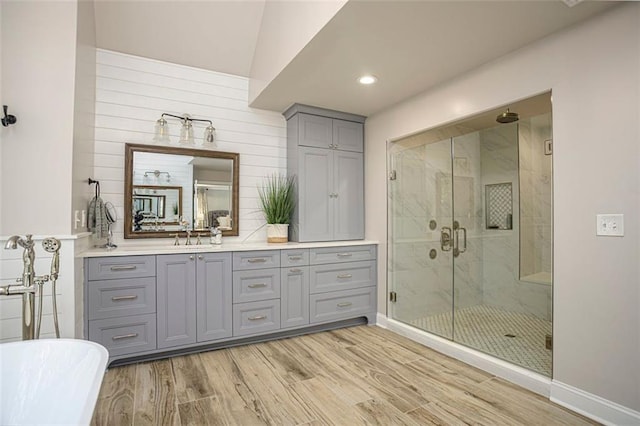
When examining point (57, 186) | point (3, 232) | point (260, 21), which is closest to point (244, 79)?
point (260, 21)

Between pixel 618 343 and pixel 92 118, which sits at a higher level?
pixel 92 118

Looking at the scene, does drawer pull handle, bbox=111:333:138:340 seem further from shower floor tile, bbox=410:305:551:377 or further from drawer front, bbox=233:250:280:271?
shower floor tile, bbox=410:305:551:377

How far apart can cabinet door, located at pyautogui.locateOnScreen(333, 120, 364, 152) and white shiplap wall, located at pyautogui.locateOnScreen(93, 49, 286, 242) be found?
0.63 meters

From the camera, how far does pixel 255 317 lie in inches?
124

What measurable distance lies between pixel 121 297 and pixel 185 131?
166 centimetres

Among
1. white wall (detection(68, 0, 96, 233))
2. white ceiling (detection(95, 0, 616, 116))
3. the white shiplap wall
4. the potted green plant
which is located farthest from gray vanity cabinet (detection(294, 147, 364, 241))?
white wall (detection(68, 0, 96, 233))

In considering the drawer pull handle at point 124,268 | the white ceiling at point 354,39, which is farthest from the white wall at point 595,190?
the drawer pull handle at point 124,268

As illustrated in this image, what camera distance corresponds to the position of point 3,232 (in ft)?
6.91

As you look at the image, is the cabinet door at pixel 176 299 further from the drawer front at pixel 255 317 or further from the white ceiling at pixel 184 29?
the white ceiling at pixel 184 29

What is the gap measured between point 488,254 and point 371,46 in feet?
7.27

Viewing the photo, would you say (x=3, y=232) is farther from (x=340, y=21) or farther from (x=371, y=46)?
(x=371, y=46)

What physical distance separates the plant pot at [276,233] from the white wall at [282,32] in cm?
137

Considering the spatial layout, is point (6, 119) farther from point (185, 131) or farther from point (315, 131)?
point (315, 131)

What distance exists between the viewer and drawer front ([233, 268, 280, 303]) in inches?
122
